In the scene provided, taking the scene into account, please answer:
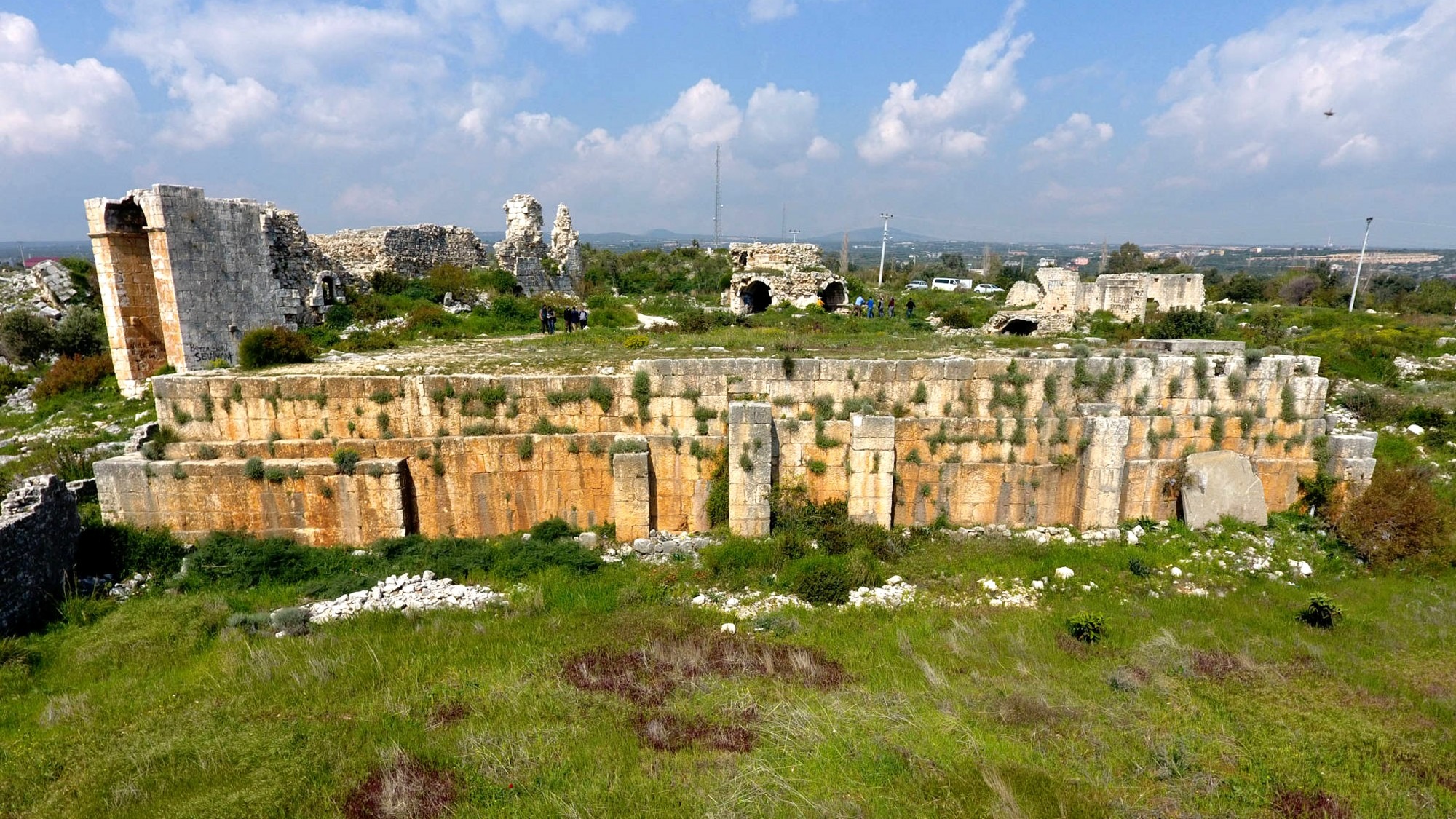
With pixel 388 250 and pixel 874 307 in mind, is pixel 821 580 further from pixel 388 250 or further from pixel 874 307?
pixel 388 250

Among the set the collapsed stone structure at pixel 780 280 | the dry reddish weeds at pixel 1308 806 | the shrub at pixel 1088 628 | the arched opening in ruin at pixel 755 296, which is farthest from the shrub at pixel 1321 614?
the arched opening in ruin at pixel 755 296

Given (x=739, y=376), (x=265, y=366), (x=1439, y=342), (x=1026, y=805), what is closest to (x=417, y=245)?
(x=265, y=366)

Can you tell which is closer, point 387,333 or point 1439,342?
point 387,333

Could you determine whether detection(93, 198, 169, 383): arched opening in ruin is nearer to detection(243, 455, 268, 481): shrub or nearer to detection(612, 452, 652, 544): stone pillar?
detection(243, 455, 268, 481): shrub

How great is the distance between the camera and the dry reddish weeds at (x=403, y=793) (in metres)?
4.80

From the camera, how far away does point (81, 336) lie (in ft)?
67.2

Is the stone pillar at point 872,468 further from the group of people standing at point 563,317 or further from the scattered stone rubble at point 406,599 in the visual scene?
the group of people standing at point 563,317

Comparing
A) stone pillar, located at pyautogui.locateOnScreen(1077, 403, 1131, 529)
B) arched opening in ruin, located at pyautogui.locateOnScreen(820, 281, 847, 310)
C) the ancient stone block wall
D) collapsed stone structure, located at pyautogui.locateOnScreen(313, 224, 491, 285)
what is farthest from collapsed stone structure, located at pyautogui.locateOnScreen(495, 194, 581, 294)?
stone pillar, located at pyautogui.locateOnScreen(1077, 403, 1131, 529)

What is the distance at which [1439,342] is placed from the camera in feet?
70.3

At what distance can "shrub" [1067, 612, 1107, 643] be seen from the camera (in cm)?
755

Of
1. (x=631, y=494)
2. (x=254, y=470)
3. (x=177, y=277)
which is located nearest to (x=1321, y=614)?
(x=631, y=494)

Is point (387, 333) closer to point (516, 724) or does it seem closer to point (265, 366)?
point (265, 366)

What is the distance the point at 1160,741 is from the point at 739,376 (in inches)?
261

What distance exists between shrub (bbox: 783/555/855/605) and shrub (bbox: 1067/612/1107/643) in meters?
2.53
